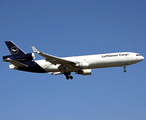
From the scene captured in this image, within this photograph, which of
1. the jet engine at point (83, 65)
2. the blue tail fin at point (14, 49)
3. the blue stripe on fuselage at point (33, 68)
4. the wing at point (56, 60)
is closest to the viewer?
the wing at point (56, 60)

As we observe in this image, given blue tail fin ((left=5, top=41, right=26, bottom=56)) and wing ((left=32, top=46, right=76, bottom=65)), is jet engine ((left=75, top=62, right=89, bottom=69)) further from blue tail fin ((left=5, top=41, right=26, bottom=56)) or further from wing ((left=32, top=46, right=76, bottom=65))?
blue tail fin ((left=5, top=41, right=26, bottom=56))

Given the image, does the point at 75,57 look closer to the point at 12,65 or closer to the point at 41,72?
the point at 41,72

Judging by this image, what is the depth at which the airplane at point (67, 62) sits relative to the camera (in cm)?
5009

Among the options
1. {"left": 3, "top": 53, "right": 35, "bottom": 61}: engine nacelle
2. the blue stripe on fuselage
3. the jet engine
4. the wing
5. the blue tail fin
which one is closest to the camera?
the wing

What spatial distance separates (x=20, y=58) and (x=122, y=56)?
20.2 m

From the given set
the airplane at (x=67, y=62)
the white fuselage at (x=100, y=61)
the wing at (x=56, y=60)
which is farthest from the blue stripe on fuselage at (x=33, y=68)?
the wing at (x=56, y=60)

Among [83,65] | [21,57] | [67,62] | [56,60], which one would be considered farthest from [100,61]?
[21,57]

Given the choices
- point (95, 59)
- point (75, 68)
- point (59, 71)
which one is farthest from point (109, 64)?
point (59, 71)

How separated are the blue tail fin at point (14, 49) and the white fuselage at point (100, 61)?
402 cm

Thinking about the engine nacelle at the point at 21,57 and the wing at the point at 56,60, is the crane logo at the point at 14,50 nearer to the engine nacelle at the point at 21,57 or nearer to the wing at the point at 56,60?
the engine nacelle at the point at 21,57

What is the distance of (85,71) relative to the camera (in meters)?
53.7

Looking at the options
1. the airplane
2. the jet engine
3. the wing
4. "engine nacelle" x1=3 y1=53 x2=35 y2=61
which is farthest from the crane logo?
the jet engine

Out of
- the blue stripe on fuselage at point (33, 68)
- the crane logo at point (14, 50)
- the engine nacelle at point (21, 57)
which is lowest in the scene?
the blue stripe on fuselage at point (33, 68)

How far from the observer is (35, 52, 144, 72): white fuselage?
165 ft
